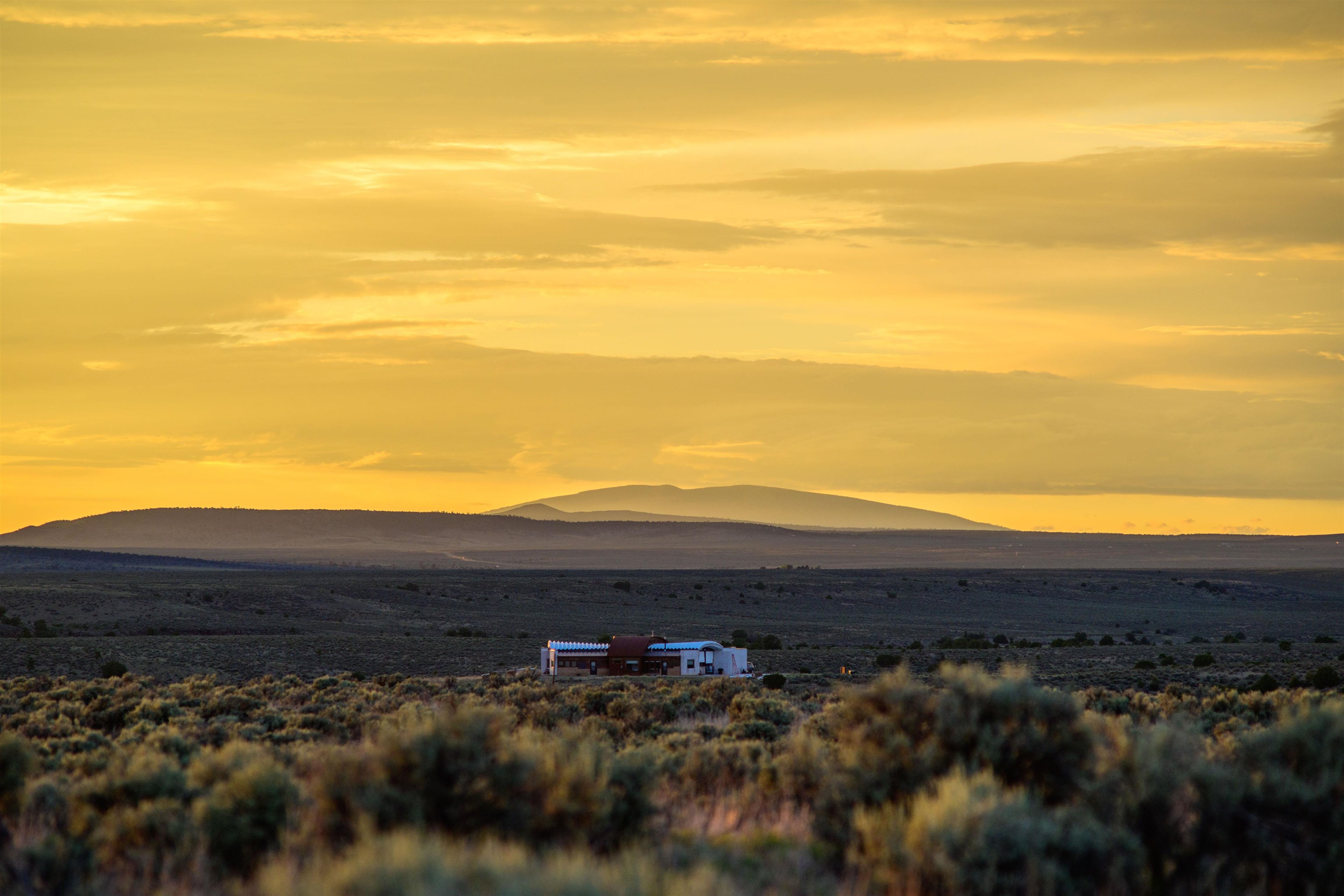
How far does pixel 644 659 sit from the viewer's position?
6097cm

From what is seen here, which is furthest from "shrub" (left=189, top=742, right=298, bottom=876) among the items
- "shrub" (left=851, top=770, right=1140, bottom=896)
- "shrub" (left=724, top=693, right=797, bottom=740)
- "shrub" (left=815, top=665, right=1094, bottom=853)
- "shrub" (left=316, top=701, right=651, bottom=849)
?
"shrub" (left=724, top=693, right=797, bottom=740)

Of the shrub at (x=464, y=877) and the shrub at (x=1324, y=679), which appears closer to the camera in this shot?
the shrub at (x=464, y=877)

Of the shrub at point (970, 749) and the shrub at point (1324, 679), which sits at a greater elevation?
the shrub at point (970, 749)

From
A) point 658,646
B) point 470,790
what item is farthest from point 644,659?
point 470,790

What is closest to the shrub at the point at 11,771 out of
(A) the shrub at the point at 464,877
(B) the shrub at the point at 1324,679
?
(A) the shrub at the point at 464,877

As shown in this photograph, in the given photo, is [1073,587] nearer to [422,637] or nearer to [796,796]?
[422,637]

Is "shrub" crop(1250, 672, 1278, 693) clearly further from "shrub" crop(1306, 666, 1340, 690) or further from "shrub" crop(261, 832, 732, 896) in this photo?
"shrub" crop(261, 832, 732, 896)

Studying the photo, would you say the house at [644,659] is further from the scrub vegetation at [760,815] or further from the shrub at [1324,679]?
the scrub vegetation at [760,815]

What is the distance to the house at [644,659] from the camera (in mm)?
59875

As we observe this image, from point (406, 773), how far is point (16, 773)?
4.66m

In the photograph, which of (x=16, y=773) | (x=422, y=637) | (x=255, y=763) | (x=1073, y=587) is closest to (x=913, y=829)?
(x=255, y=763)

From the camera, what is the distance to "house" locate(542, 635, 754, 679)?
59875 mm

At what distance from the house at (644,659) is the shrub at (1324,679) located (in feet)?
78.2

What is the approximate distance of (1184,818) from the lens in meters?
10.5
